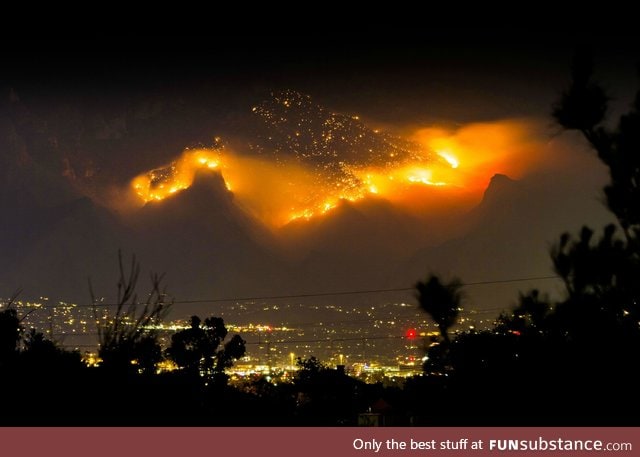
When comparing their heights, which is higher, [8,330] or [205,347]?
[205,347]

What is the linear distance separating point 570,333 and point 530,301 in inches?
74.9

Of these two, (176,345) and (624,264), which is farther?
(176,345)

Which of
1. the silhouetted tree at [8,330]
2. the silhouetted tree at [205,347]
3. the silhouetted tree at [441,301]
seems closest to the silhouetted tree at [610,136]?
the silhouetted tree at [441,301]

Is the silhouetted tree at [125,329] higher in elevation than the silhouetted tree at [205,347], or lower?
lower

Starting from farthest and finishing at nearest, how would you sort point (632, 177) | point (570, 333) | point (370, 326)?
1. point (370, 326)
2. point (570, 333)
3. point (632, 177)

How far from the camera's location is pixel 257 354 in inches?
2911

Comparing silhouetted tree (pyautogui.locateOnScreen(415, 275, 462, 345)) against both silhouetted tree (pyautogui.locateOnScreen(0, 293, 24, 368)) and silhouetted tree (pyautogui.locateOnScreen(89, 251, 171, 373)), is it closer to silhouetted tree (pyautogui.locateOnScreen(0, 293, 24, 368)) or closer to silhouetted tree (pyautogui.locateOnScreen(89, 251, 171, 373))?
silhouetted tree (pyautogui.locateOnScreen(89, 251, 171, 373))

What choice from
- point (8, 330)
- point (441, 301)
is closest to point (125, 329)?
point (441, 301)

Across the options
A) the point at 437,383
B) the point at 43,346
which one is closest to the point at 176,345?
the point at 43,346

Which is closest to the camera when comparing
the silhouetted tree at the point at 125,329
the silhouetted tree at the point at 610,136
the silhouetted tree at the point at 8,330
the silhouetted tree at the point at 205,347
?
the silhouetted tree at the point at 610,136

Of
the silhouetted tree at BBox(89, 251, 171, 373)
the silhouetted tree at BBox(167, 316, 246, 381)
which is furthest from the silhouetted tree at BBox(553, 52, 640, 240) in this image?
the silhouetted tree at BBox(167, 316, 246, 381)

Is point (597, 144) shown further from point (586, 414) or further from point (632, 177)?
point (586, 414)

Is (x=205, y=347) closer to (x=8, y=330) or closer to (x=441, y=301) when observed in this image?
(x=8, y=330)

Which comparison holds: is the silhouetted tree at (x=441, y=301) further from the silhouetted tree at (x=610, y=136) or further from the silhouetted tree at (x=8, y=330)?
the silhouetted tree at (x=8, y=330)
